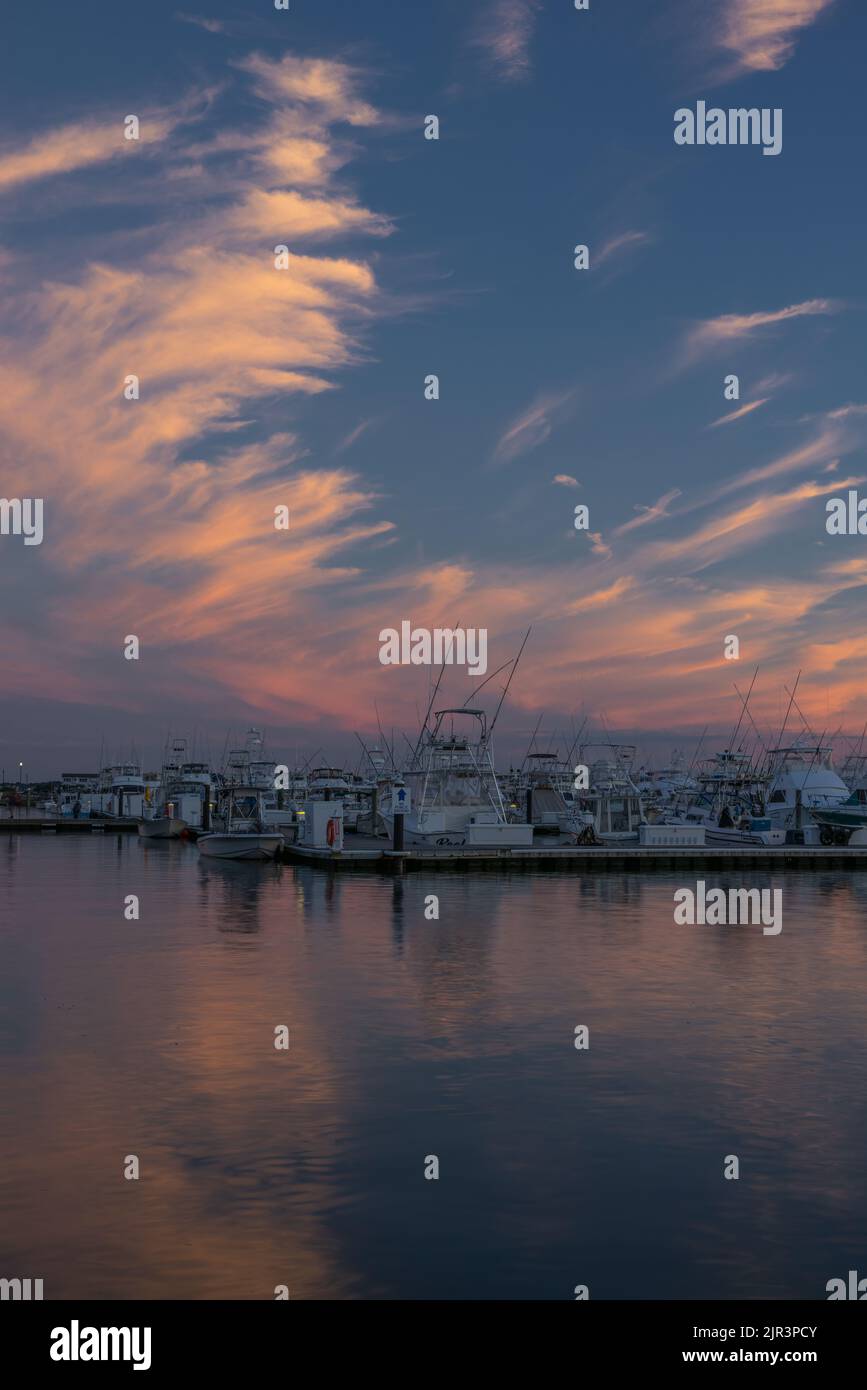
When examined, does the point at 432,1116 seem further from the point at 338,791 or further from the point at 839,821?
the point at 338,791

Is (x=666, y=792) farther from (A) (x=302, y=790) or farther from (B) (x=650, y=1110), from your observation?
(B) (x=650, y=1110)

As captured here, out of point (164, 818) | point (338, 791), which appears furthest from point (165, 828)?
point (338, 791)

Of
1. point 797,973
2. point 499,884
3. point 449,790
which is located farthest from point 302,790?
point 797,973

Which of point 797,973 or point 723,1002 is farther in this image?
point 797,973

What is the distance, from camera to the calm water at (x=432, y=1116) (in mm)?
12836

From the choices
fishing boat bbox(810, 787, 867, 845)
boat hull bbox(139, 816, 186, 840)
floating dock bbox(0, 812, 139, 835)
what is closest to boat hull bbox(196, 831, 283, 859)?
fishing boat bbox(810, 787, 867, 845)

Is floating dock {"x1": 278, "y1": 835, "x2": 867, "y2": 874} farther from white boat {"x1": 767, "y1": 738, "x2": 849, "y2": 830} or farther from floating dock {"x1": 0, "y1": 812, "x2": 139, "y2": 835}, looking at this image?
floating dock {"x1": 0, "y1": 812, "x2": 139, "y2": 835}

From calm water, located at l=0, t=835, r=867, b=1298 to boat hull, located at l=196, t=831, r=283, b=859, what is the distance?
34.7 m

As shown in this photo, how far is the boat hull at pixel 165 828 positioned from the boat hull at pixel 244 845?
37321 millimetres

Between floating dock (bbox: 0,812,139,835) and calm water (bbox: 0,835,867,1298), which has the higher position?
calm water (bbox: 0,835,867,1298)

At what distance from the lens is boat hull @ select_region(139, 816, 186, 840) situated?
113875mm

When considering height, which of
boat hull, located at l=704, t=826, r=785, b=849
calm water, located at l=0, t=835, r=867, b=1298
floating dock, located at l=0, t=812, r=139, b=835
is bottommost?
floating dock, located at l=0, t=812, r=139, b=835
